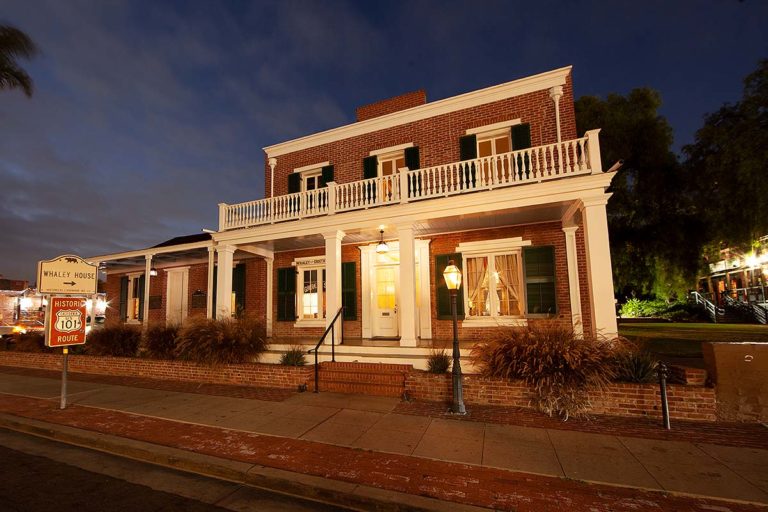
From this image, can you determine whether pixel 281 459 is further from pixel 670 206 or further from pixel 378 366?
pixel 670 206

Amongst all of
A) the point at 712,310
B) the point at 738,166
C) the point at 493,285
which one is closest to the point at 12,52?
the point at 493,285

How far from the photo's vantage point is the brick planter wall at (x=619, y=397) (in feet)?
17.6

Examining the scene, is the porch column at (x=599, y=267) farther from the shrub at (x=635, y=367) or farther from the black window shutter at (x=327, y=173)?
the black window shutter at (x=327, y=173)

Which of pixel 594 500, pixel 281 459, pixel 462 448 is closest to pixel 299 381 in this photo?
pixel 281 459

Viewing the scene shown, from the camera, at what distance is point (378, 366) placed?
762cm

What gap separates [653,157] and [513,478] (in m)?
17.5

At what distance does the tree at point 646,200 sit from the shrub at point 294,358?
15.0 meters

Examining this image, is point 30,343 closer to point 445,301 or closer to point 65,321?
point 65,321

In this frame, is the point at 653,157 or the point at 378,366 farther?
the point at 653,157

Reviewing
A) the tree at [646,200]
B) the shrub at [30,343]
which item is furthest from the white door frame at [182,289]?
the tree at [646,200]

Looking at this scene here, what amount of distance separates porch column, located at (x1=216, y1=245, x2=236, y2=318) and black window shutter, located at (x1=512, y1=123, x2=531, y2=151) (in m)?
8.72

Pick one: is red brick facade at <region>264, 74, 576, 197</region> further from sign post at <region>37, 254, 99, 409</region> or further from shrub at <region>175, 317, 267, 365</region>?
sign post at <region>37, 254, 99, 409</region>

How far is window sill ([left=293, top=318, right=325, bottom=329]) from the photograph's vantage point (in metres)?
11.9

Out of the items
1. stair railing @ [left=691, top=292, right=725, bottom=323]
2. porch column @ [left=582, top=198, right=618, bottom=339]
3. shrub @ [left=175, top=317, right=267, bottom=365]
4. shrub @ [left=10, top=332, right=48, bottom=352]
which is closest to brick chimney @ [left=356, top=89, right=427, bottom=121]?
porch column @ [left=582, top=198, right=618, bottom=339]
